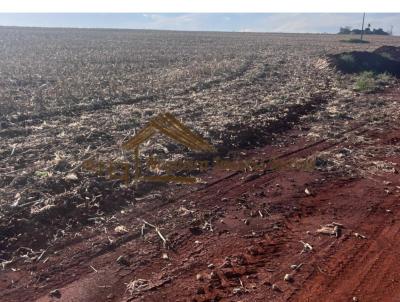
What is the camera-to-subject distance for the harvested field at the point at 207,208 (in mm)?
5023

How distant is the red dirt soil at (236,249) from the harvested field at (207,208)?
2cm

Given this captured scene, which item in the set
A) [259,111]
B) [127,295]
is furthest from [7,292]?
[259,111]

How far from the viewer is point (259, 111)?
Answer: 1180 cm

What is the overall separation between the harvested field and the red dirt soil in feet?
0.06

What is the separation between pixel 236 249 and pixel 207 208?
3.78 feet

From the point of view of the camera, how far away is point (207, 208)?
6703 mm

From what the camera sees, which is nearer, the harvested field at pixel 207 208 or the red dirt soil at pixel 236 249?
the red dirt soil at pixel 236 249

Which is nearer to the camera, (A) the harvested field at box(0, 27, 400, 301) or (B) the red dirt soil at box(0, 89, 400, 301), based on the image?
(B) the red dirt soil at box(0, 89, 400, 301)

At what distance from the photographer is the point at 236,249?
5.67 m

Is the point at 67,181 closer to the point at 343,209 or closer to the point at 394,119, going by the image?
the point at 343,209

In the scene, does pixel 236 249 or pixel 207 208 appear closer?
pixel 236 249

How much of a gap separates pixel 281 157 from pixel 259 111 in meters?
3.18

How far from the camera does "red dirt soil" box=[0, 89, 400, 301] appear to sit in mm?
4883

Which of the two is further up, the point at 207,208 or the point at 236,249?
the point at 207,208
